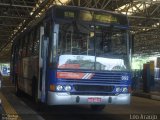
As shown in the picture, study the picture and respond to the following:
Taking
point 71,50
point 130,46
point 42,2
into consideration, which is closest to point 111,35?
point 130,46

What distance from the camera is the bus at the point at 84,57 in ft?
36.0

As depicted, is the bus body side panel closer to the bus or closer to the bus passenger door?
the bus

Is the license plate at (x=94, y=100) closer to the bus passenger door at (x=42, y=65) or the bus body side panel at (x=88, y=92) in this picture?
the bus body side panel at (x=88, y=92)

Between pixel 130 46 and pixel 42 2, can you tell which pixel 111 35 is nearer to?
pixel 130 46

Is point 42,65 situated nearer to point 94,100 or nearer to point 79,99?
point 79,99

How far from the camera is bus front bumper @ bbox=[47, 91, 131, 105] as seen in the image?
10.9 m

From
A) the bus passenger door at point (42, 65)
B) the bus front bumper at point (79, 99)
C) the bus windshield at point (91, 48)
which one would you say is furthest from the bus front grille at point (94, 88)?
the bus passenger door at point (42, 65)

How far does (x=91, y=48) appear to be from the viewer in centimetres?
1128

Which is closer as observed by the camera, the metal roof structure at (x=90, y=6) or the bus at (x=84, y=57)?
the bus at (x=84, y=57)

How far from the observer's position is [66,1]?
27.7 metres

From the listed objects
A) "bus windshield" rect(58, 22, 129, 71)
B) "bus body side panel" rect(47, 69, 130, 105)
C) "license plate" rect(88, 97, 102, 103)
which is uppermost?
"bus windshield" rect(58, 22, 129, 71)

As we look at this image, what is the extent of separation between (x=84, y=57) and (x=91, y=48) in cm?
37

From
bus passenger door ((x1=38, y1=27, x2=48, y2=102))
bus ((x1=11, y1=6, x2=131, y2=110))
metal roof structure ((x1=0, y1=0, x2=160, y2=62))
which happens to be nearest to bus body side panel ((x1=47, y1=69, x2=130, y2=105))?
bus ((x1=11, y1=6, x2=131, y2=110))

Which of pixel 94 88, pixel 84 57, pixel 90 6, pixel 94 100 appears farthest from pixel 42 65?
pixel 90 6
